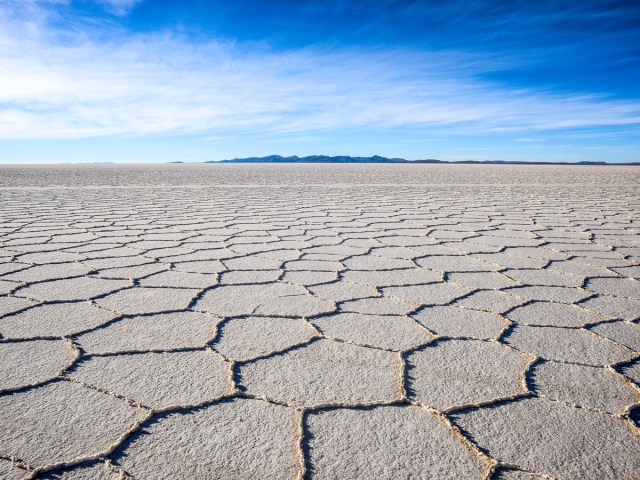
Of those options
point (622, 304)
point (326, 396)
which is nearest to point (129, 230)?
point (326, 396)

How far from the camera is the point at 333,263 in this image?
2.30 metres

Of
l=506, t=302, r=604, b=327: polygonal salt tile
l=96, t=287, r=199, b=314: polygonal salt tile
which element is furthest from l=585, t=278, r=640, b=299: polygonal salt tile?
l=96, t=287, r=199, b=314: polygonal salt tile

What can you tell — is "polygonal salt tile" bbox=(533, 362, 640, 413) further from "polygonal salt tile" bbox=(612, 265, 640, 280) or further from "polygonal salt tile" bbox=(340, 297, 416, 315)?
"polygonal salt tile" bbox=(612, 265, 640, 280)

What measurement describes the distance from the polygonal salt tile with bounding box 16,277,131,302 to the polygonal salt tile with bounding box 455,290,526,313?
1292mm

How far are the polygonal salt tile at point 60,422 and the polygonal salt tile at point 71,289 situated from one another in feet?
2.34

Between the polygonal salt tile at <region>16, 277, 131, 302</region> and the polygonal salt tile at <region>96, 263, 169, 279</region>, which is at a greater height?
the polygonal salt tile at <region>16, 277, 131, 302</region>

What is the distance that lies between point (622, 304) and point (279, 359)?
4.09ft

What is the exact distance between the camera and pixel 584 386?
107 centimetres

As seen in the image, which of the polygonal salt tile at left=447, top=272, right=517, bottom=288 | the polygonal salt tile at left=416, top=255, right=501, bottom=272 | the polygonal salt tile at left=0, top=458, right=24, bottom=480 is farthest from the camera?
the polygonal salt tile at left=416, top=255, right=501, bottom=272

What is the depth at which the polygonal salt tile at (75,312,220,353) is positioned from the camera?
4.17ft

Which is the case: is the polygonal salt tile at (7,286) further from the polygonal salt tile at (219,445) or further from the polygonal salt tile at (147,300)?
the polygonal salt tile at (219,445)

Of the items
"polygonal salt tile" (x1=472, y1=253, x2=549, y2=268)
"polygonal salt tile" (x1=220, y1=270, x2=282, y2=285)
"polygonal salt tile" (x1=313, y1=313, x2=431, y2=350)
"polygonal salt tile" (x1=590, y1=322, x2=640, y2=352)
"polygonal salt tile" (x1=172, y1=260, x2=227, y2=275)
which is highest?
"polygonal salt tile" (x1=172, y1=260, x2=227, y2=275)

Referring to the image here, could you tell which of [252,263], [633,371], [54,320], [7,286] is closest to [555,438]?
[633,371]

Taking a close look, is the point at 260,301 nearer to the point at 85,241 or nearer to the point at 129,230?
the point at 85,241
